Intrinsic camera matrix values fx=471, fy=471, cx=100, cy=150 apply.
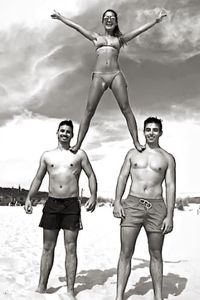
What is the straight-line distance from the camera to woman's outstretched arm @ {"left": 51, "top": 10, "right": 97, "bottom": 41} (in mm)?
6156

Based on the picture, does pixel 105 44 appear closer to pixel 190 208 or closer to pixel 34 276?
pixel 34 276

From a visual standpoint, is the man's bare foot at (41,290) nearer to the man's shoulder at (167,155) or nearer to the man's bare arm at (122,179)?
the man's bare arm at (122,179)

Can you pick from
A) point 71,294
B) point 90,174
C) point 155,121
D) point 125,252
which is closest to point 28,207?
point 90,174

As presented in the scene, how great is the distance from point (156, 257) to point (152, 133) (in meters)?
1.41

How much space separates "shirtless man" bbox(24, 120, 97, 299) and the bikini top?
1150mm

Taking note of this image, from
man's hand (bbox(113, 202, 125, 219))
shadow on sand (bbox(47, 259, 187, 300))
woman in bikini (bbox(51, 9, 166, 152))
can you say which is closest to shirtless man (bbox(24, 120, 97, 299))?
woman in bikini (bbox(51, 9, 166, 152))

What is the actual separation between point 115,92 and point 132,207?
155cm

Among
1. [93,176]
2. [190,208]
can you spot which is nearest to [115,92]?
[93,176]

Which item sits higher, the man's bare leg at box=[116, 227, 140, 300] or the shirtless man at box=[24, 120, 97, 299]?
the shirtless man at box=[24, 120, 97, 299]

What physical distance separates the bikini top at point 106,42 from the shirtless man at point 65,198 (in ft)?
3.77

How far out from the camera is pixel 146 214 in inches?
207

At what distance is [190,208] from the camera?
24.1 m

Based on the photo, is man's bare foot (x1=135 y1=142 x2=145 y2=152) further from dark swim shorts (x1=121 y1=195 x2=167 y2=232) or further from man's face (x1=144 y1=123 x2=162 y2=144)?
dark swim shorts (x1=121 y1=195 x2=167 y2=232)

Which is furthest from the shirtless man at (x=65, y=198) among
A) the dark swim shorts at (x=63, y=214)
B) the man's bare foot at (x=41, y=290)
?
the man's bare foot at (x=41, y=290)
